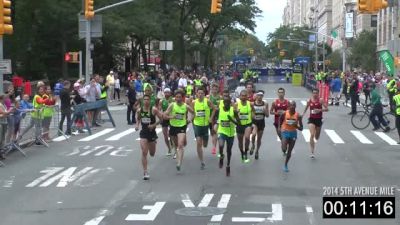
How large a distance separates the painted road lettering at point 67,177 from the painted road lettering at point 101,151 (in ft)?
8.27

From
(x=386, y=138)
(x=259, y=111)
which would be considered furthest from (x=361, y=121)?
(x=259, y=111)

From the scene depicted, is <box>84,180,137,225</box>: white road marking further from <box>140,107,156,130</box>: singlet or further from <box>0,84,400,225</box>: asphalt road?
<box>140,107,156,130</box>: singlet

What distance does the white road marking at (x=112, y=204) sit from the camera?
372 inches

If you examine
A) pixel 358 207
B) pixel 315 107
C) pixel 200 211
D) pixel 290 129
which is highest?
pixel 315 107

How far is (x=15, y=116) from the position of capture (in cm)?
1725

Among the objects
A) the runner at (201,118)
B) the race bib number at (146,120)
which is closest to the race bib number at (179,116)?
the runner at (201,118)

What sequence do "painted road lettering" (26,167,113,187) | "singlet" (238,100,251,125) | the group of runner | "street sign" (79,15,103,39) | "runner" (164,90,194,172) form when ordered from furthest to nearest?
"street sign" (79,15,103,39) → "singlet" (238,100,251,125) → "runner" (164,90,194,172) → the group of runner → "painted road lettering" (26,167,113,187)

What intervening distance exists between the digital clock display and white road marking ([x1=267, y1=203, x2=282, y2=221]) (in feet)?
2.18

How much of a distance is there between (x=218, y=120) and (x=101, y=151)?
4360mm

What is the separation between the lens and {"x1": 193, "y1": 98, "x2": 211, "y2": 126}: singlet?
14602mm

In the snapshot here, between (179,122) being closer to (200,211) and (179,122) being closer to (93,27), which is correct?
(200,211)

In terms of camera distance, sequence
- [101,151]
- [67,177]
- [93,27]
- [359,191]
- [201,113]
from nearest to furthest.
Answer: [359,191]
[67,177]
[201,113]
[101,151]
[93,27]

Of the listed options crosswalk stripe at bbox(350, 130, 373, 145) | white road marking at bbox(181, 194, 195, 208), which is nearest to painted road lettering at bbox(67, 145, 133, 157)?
white road marking at bbox(181, 194, 195, 208)

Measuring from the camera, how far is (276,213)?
9930 millimetres
